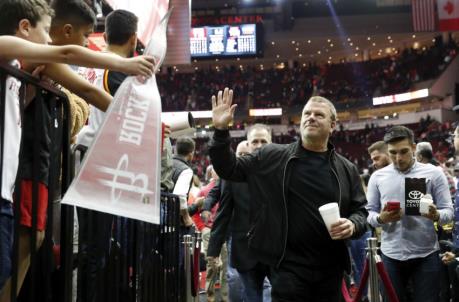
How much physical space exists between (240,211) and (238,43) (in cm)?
2453

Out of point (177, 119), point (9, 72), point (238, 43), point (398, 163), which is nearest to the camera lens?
point (9, 72)

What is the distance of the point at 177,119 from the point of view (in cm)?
314

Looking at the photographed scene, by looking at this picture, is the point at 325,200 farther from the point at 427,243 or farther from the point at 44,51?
the point at 44,51

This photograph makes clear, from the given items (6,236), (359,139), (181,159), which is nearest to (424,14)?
(359,139)

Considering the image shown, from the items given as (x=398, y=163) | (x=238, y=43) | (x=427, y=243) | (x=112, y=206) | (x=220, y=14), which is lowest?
(x=427, y=243)

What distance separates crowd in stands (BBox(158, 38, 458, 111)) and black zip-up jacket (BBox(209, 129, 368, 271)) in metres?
33.6

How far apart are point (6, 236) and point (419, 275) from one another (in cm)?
361

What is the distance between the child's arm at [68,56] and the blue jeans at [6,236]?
55cm

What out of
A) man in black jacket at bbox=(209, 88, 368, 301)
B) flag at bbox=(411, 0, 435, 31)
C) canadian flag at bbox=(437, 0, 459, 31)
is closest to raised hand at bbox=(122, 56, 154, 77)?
man in black jacket at bbox=(209, 88, 368, 301)

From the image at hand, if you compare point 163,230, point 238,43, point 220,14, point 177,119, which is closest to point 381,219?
point 163,230

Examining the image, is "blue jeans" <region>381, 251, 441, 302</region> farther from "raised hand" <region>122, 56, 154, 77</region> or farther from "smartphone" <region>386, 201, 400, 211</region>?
"raised hand" <region>122, 56, 154, 77</region>

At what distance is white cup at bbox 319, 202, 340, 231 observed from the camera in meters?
3.12

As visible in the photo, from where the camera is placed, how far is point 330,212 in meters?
3.14

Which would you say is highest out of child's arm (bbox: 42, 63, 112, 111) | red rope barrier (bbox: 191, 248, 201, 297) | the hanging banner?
child's arm (bbox: 42, 63, 112, 111)
